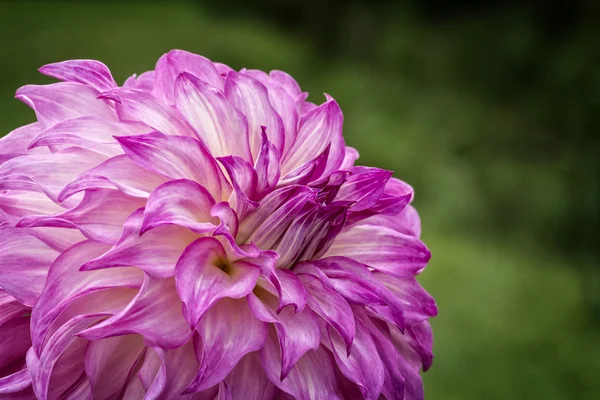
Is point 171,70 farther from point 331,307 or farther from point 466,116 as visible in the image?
point 466,116

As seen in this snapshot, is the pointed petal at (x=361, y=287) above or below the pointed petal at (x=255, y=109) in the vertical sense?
below

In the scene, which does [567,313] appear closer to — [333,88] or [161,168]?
[333,88]

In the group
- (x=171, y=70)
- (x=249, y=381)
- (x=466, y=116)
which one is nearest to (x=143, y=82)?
(x=171, y=70)

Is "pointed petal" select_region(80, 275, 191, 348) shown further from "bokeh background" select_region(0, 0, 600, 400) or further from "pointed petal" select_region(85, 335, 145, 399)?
"bokeh background" select_region(0, 0, 600, 400)

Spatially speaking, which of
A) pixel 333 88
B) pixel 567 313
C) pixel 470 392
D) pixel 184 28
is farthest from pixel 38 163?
pixel 184 28

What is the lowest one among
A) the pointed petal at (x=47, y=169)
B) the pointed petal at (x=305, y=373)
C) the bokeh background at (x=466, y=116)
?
the bokeh background at (x=466, y=116)

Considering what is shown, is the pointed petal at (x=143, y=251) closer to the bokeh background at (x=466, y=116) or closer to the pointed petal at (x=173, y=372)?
the pointed petal at (x=173, y=372)

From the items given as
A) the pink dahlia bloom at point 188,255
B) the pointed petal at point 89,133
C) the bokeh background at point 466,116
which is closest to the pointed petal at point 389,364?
the pink dahlia bloom at point 188,255
